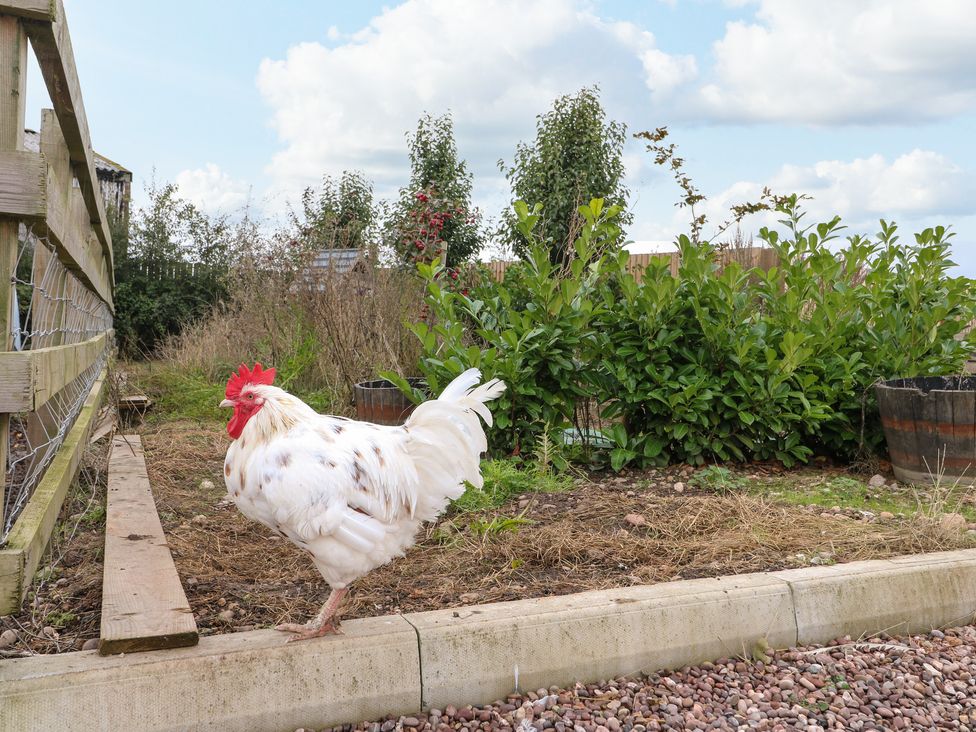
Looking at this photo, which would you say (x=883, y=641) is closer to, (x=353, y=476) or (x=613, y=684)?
(x=613, y=684)

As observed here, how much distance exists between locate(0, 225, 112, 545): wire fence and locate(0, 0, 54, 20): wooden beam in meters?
1.01

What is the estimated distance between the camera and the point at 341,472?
103 inches

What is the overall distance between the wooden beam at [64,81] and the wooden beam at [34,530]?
1.54 metres

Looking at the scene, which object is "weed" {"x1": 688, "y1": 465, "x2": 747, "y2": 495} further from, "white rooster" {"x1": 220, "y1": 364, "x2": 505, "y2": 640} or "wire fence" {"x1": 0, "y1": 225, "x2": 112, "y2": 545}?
"wire fence" {"x1": 0, "y1": 225, "x2": 112, "y2": 545}

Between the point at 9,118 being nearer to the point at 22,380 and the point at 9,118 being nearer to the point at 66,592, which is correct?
the point at 22,380

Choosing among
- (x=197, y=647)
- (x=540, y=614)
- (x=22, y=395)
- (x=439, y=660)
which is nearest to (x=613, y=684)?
(x=540, y=614)

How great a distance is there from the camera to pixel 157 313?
16.4 m

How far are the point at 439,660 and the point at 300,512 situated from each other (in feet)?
2.19

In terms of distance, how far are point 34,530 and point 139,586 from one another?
1.34 feet

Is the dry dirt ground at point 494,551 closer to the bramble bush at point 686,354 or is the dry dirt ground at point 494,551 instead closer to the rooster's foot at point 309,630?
the rooster's foot at point 309,630

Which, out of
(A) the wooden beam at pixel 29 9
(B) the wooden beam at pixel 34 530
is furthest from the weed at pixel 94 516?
(A) the wooden beam at pixel 29 9

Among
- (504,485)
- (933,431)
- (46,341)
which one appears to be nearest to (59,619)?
(46,341)

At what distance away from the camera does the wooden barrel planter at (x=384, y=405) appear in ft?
19.4

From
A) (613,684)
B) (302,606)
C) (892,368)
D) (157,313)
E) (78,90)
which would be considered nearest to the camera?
(613,684)
